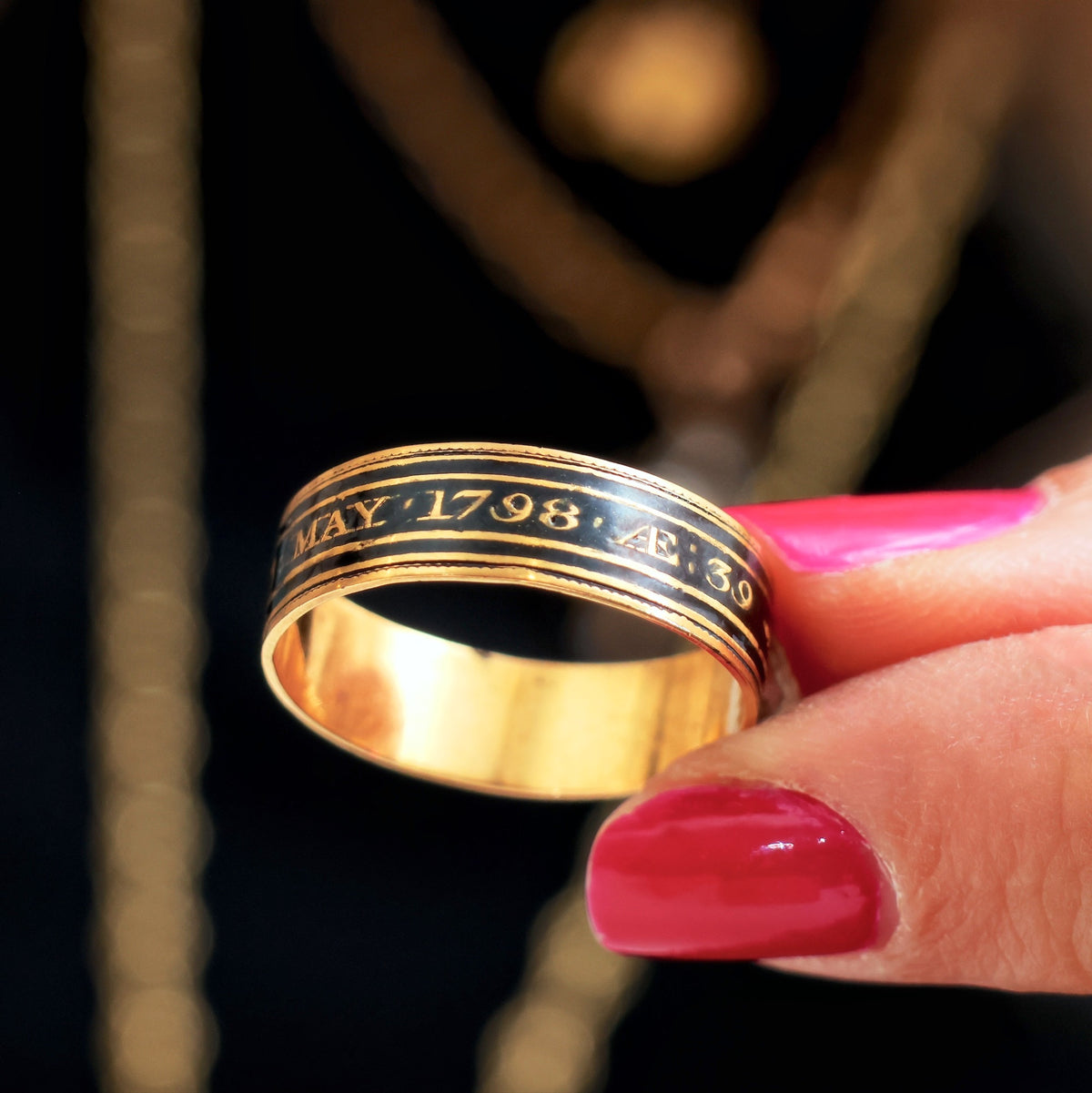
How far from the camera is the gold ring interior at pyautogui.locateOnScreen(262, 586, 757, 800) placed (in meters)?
0.77

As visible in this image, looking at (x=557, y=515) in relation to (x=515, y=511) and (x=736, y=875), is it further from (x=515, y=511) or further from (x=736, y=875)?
(x=736, y=875)

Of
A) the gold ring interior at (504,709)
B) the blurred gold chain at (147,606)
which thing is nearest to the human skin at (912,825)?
the gold ring interior at (504,709)

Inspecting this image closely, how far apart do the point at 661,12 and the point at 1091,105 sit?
1.49 feet

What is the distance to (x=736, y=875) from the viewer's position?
20.2 inches

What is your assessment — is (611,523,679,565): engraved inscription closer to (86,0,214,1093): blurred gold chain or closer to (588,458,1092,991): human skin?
(588,458,1092,991): human skin

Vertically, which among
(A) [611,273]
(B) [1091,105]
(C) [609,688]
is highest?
(B) [1091,105]

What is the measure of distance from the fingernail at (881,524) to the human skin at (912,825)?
0.13 feet

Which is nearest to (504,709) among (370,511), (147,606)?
(370,511)

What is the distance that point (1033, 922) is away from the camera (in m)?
0.49

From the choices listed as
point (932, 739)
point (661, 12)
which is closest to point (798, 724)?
point (932, 739)

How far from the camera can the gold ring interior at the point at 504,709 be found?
774mm

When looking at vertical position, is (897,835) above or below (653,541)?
below

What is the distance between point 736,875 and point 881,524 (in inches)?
8.2

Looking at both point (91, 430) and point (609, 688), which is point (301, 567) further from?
point (91, 430)
